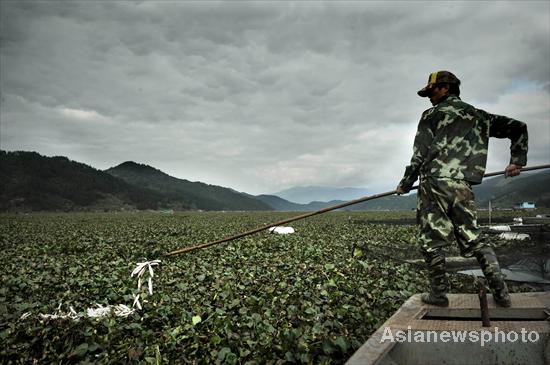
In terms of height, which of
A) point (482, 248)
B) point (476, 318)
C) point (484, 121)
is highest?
point (484, 121)

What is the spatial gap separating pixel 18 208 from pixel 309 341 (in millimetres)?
137168

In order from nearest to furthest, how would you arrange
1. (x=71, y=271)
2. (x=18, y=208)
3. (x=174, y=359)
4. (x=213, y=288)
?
(x=174, y=359), (x=213, y=288), (x=71, y=271), (x=18, y=208)

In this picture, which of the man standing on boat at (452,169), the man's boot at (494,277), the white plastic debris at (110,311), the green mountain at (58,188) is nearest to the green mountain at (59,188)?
the green mountain at (58,188)

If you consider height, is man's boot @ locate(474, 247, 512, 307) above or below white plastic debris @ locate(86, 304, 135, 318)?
above

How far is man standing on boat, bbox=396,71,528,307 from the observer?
350 centimetres

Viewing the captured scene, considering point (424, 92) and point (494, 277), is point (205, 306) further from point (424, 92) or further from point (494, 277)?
point (424, 92)

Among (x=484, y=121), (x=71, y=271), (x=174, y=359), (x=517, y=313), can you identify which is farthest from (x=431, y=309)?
(x=71, y=271)

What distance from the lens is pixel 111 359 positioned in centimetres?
352

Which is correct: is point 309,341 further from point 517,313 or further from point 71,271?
point 71,271

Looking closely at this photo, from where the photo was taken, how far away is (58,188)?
134750mm

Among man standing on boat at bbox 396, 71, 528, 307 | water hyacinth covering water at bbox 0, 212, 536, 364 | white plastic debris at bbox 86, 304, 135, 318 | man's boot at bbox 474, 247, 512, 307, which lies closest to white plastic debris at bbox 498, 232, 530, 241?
water hyacinth covering water at bbox 0, 212, 536, 364

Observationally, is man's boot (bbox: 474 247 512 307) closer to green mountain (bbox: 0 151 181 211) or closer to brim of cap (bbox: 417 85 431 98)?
brim of cap (bbox: 417 85 431 98)

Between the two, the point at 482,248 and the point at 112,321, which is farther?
the point at 112,321

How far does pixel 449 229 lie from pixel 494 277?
1.99 ft
